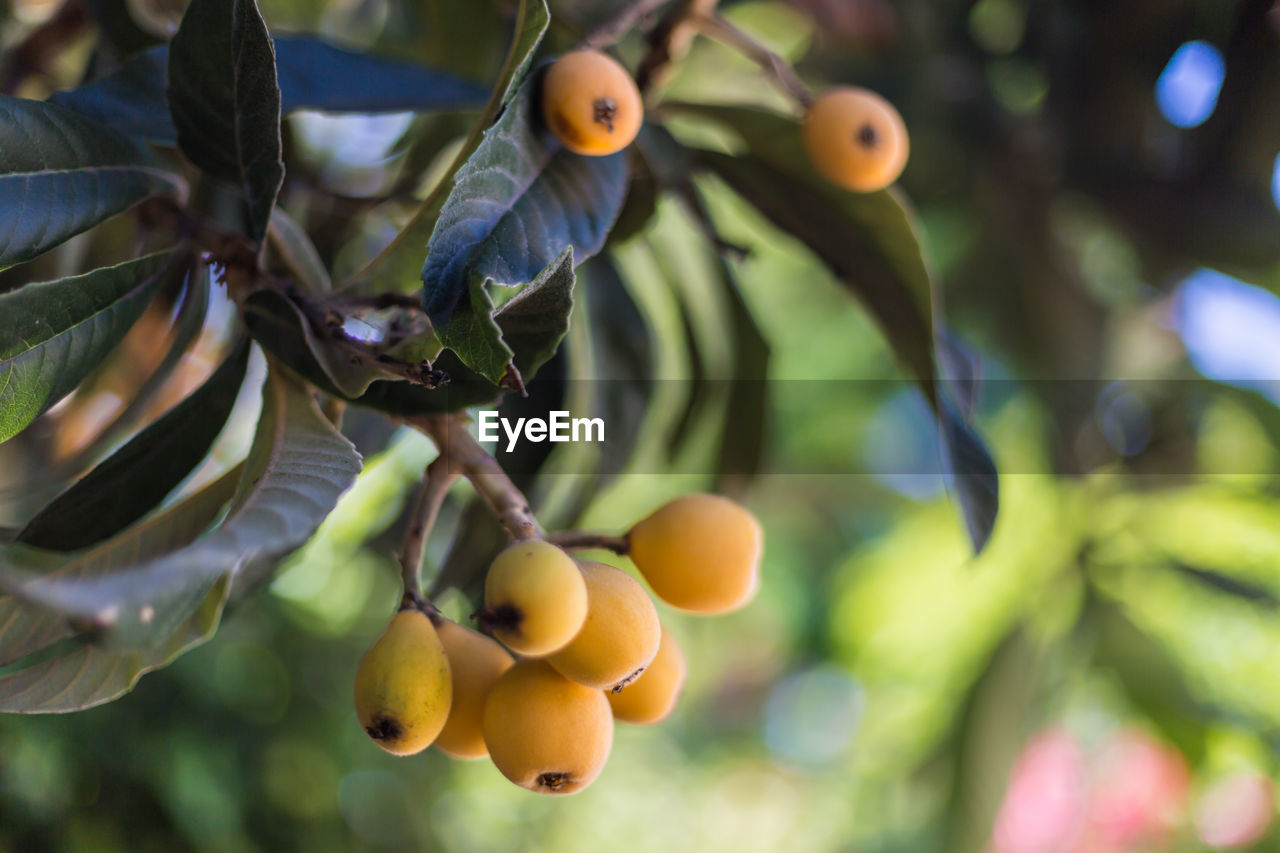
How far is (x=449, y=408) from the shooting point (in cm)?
44

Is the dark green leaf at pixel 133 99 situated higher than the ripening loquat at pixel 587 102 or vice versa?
the ripening loquat at pixel 587 102

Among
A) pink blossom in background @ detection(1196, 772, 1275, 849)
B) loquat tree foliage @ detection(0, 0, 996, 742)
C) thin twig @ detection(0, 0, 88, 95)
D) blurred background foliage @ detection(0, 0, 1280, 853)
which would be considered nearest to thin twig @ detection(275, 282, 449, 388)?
loquat tree foliage @ detection(0, 0, 996, 742)

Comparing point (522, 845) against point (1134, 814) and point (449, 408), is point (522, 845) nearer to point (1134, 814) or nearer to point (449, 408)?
point (1134, 814)

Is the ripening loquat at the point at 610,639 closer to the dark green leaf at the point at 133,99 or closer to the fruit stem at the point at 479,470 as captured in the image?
the fruit stem at the point at 479,470

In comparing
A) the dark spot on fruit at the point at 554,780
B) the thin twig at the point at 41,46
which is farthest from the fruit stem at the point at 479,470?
the thin twig at the point at 41,46

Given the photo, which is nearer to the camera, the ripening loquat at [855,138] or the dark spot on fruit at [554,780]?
the dark spot on fruit at [554,780]

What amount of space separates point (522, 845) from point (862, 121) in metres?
1.75

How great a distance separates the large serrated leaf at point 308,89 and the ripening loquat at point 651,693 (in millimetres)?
366

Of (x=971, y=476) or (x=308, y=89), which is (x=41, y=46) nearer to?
(x=308, y=89)

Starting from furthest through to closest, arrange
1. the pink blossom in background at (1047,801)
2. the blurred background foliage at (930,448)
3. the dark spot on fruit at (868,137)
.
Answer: the pink blossom in background at (1047,801) → the blurred background foliage at (930,448) → the dark spot on fruit at (868,137)

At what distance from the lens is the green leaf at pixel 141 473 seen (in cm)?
43

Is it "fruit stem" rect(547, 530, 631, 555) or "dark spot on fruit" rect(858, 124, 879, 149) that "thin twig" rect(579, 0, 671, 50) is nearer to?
"dark spot on fruit" rect(858, 124, 879, 149)

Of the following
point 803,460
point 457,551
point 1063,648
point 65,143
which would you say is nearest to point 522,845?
point 803,460

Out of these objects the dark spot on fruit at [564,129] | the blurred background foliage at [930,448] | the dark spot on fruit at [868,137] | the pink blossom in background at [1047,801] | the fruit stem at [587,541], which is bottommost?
the pink blossom in background at [1047,801]
